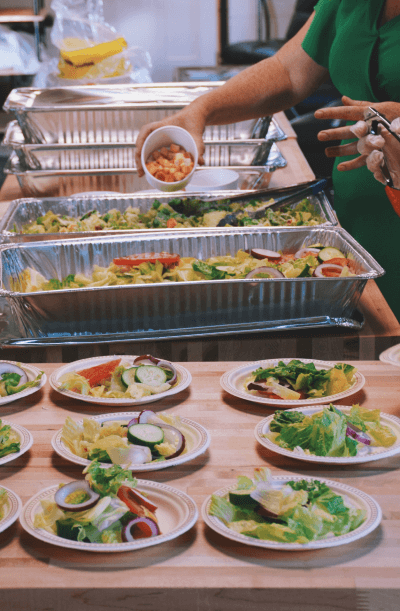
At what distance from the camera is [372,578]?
2.61ft

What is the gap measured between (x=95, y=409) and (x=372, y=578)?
0.59m

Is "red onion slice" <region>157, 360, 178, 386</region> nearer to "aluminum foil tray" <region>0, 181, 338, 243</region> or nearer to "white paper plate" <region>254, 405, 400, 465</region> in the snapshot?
"white paper plate" <region>254, 405, 400, 465</region>

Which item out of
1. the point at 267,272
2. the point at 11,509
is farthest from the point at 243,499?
the point at 267,272

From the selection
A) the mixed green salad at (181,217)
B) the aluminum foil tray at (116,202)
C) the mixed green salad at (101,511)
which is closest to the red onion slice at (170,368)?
the mixed green salad at (101,511)

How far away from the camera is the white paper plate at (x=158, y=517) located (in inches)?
32.0

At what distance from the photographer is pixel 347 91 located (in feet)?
6.57

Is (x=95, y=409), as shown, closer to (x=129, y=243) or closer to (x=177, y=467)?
(x=177, y=467)

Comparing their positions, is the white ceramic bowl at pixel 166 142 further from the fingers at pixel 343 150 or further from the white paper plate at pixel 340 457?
the white paper plate at pixel 340 457

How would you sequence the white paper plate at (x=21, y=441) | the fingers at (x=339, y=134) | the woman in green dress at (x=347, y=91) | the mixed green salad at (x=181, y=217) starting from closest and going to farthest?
1. the white paper plate at (x=21, y=441)
2. the fingers at (x=339, y=134)
3. the woman in green dress at (x=347, y=91)
4. the mixed green salad at (x=181, y=217)

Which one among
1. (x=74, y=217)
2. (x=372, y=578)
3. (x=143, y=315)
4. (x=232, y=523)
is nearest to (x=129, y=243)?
(x=143, y=315)

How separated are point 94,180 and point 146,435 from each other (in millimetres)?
1623

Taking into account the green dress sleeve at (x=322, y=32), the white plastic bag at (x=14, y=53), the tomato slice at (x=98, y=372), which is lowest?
the tomato slice at (x=98, y=372)

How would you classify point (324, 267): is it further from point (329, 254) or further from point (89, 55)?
point (89, 55)

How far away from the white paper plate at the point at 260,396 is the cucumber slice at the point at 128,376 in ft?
0.55
